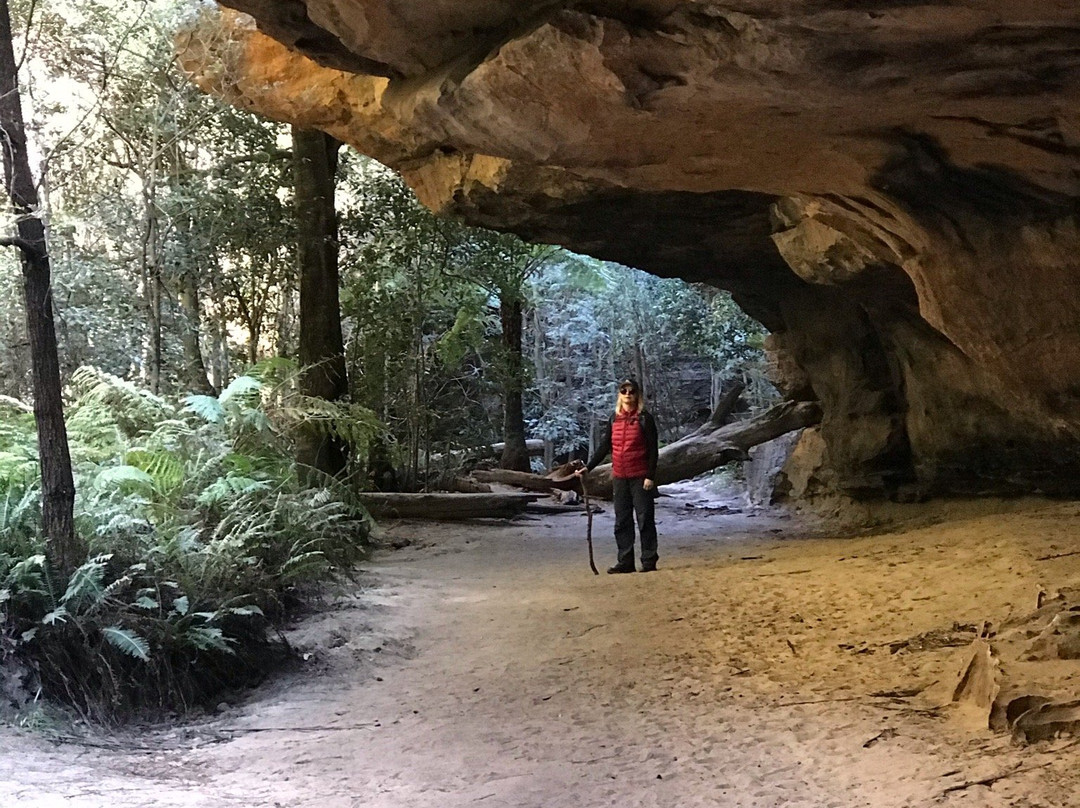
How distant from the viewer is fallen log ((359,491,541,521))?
1174 centimetres

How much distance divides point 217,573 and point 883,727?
3.76m

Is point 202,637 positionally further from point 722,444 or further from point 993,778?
point 722,444

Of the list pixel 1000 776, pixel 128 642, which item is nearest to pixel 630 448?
pixel 128 642

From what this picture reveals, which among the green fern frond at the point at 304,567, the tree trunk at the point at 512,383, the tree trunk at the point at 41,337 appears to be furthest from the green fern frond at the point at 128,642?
the tree trunk at the point at 512,383

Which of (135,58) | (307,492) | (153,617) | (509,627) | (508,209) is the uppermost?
(135,58)

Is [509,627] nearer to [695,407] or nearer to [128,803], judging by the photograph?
[128,803]

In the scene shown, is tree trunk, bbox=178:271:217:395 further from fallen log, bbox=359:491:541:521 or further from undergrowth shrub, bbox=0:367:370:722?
fallen log, bbox=359:491:541:521

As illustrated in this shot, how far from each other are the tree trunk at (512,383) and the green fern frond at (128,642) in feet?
35.2

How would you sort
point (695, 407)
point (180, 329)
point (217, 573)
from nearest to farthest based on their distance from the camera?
point (217, 573) → point (180, 329) → point (695, 407)

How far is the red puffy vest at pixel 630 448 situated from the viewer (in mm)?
8148

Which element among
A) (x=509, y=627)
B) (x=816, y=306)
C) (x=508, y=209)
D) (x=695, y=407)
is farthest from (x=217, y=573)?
(x=695, y=407)

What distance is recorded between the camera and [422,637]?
234 inches

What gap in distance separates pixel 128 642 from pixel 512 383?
11095mm

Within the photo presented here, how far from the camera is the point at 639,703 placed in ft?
14.0
